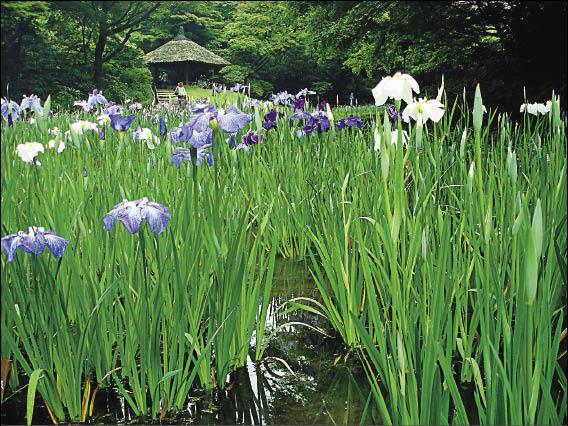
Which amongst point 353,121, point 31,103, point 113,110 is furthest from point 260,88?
point 353,121

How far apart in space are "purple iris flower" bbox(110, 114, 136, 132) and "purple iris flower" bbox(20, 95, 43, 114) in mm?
376

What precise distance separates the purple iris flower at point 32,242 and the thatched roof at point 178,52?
69 centimetres

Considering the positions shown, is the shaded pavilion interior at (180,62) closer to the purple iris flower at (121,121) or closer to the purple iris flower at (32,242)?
the purple iris flower at (121,121)

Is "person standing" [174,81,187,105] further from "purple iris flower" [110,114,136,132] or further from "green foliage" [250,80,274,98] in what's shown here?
"purple iris flower" [110,114,136,132]

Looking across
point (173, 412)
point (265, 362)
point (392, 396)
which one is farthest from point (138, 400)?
point (392, 396)

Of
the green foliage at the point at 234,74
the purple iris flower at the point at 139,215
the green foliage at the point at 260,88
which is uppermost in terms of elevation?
the green foliage at the point at 234,74

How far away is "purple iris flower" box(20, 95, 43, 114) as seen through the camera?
1.66 meters

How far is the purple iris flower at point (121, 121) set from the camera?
92.2 inches

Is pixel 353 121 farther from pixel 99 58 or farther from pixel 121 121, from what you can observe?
pixel 99 58

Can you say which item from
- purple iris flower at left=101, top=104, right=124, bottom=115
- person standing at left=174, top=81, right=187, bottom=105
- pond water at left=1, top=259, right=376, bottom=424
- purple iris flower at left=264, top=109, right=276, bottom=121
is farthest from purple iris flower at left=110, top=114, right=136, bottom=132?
purple iris flower at left=264, top=109, right=276, bottom=121

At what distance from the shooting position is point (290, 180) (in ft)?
9.96

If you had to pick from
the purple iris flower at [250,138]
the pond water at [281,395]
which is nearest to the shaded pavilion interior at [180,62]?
the pond water at [281,395]

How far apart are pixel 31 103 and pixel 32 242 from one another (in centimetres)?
74

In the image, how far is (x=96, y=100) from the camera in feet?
6.21
